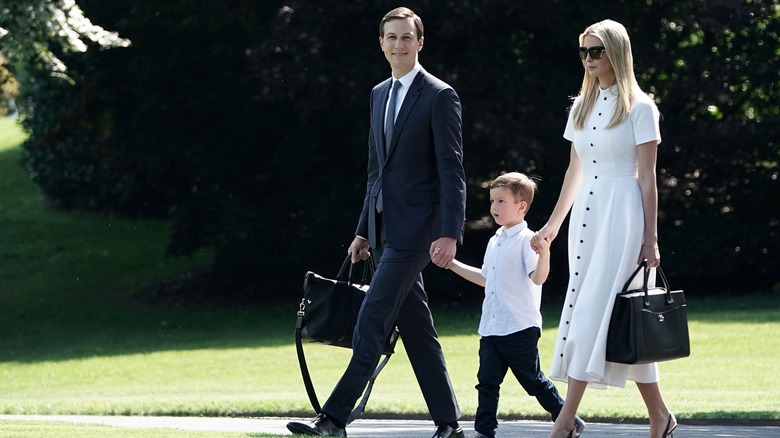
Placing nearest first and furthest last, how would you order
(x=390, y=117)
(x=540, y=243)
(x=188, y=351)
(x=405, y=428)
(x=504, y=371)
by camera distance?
(x=540, y=243)
(x=390, y=117)
(x=504, y=371)
(x=405, y=428)
(x=188, y=351)

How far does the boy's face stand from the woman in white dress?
0.47m

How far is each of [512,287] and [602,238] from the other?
2.47 feet

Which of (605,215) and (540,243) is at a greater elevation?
(605,215)

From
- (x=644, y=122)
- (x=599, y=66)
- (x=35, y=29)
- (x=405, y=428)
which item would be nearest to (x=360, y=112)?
(x=35, y=29)

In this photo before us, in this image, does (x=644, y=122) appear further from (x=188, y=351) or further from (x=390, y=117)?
(x=188, y=351)

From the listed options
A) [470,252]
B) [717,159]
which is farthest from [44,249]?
[717,159]

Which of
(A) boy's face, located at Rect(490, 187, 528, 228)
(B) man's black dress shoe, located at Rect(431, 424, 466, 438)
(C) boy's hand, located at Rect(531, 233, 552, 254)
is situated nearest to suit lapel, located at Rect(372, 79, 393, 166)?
(A) boy's face, located at Rect(490, 187, 528, 228)

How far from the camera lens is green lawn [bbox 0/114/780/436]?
10852mm

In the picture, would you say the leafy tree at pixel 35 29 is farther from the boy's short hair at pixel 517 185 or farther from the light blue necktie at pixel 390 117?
the boy's short hair at pixel 517 185

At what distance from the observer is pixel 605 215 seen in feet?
21.9

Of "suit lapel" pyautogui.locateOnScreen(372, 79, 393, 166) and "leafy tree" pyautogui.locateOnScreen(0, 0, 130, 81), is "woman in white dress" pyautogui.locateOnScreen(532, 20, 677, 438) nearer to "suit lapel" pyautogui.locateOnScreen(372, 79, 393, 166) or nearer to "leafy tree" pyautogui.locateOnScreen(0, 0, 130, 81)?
"suit lapel" pyautogui.locateOnScreen(372, 79, 393, 166)

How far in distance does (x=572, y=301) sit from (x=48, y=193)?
28.8 metres

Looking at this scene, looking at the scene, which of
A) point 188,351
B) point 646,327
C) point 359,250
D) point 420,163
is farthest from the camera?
point 188,351

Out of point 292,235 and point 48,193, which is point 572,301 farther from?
point 48,193
